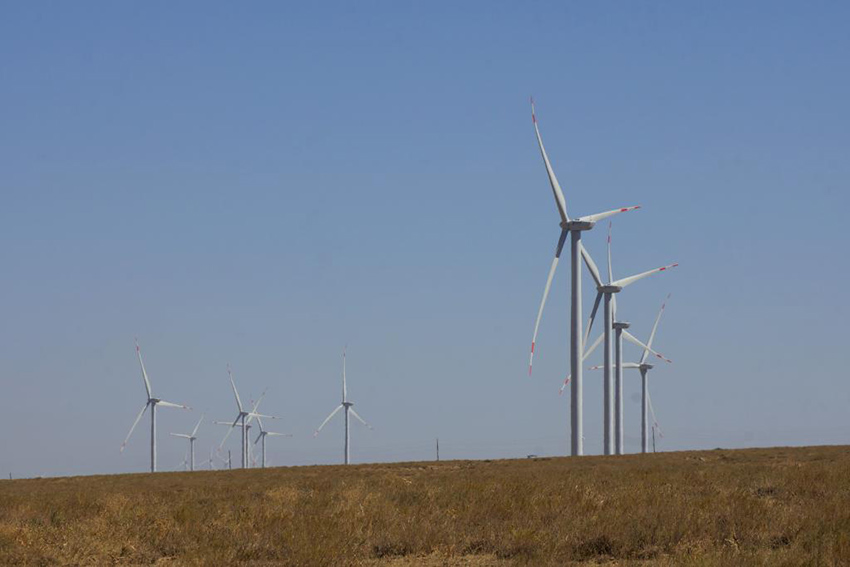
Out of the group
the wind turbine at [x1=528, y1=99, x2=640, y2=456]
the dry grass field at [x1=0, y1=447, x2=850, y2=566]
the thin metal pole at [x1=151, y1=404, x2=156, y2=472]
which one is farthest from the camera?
the thin metal pole at [x1=151, y1=404, x2=156, y2=472]

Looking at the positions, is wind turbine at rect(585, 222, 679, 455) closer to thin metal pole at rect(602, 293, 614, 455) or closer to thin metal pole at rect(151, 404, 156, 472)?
thin metal pole at rect(602, 293, 614, 455)

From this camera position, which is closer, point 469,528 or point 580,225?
point 469,528

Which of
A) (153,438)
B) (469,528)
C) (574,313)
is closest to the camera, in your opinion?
(469,528)

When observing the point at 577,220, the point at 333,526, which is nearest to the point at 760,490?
the point at 333,526

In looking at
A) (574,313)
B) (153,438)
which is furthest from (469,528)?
(153,438)

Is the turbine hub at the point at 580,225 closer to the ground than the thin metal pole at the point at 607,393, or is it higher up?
higher up

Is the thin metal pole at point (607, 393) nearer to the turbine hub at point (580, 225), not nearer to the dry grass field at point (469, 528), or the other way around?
the turbine hub at point (580, 225)

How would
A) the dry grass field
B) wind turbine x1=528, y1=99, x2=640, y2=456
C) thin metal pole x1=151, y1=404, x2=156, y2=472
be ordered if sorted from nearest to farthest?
1. the dry grass field
2. wind turbine x1=528, y1=99, x2=640, y2=456
3. thin metal pole x1=151, y1=404, x2=156, y2=472

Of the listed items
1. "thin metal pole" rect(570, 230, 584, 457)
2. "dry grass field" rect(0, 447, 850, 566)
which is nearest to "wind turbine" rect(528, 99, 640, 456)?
"thin metal pole" rect(570, 230, 584, 457)

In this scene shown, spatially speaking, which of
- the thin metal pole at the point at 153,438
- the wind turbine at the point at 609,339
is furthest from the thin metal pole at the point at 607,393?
the thin metal pole at the point at 153,438

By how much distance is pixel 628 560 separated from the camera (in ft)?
53.6

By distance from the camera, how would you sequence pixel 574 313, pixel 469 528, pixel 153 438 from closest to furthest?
pixel 469 528
pixel 574 313
pixel 153 438

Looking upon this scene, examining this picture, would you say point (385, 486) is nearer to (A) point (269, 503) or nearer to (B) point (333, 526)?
(A) point (269, 503)

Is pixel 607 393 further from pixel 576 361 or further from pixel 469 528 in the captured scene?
pixel 469 528
